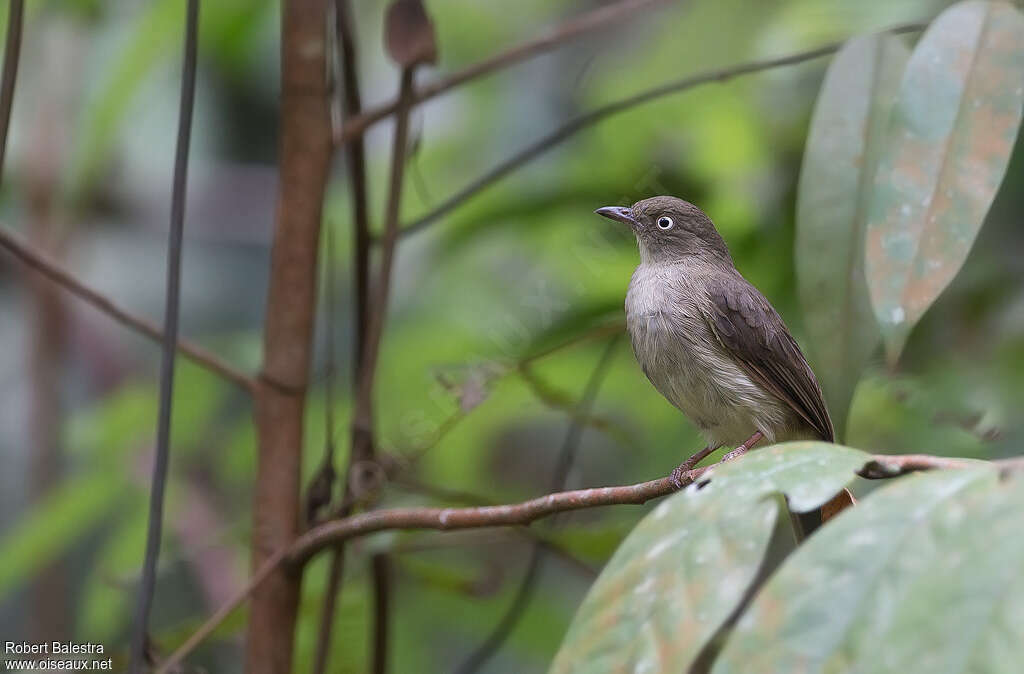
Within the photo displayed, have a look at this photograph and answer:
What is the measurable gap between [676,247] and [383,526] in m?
1.34

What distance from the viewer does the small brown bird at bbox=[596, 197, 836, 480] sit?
2.58m

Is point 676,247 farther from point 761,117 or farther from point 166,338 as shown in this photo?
point 166,338

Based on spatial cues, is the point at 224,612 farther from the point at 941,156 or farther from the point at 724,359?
the point at 941,156

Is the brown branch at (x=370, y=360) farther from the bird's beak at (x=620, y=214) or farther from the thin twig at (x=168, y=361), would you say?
the bird's beak at (x=620, y=214)

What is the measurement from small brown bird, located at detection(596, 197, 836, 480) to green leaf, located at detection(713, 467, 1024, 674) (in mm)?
1516

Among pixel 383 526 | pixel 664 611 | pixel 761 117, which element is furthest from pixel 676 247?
pixel 664 611

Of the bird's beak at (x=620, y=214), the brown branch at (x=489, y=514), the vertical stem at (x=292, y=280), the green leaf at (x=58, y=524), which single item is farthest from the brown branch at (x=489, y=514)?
the green leaf at (x=58, y=524)

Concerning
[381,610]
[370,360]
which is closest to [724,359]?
[370,360]

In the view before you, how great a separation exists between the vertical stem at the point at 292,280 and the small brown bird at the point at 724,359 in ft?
2.60

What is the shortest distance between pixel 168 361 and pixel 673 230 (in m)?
1.45

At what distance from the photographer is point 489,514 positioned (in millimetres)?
1706

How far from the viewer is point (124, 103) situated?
11.2 ft

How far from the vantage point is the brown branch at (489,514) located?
1271mm

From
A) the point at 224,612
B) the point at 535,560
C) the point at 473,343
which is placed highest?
the point at 473,343
